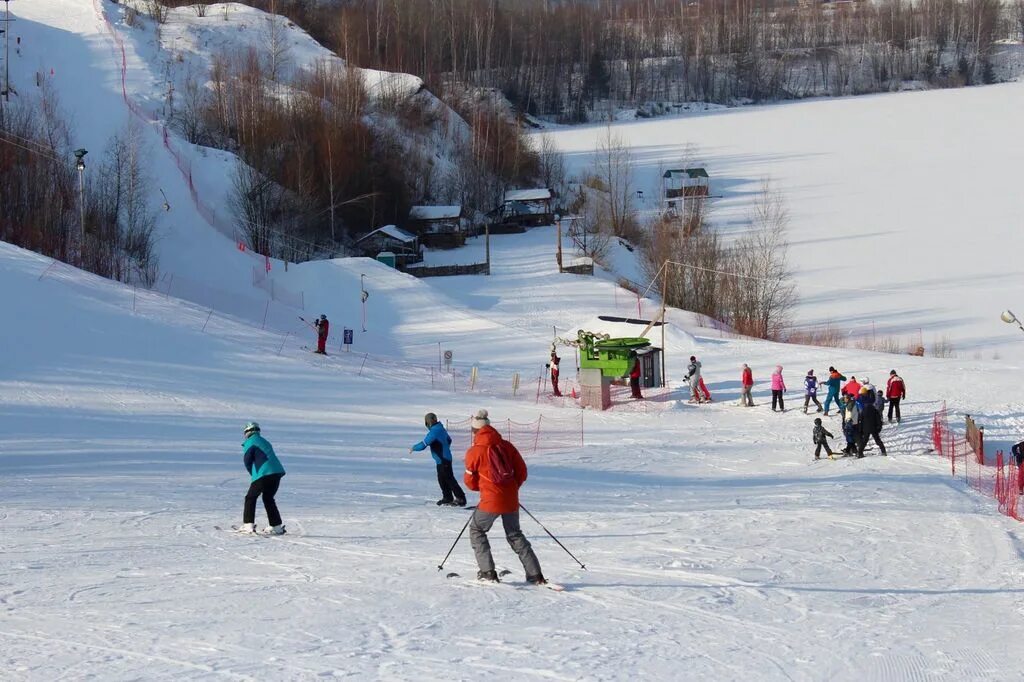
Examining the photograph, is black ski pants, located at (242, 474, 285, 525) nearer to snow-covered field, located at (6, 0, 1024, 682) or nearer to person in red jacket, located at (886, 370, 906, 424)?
snow-covered field, located at (6, 0, 1024, 682)

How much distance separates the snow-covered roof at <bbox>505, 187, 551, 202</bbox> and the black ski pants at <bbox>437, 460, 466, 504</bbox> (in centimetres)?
5338

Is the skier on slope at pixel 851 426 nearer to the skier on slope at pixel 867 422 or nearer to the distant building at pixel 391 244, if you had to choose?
the skier on slope at pixel 867 422

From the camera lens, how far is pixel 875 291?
4666 cm

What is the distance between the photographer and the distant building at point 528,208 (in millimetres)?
66188

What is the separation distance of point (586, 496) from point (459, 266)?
35.4 metres

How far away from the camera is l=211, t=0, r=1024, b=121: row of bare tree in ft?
348

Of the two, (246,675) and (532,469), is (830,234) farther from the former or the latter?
(246,675)

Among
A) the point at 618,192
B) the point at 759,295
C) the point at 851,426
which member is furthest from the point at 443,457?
the point at 618,192

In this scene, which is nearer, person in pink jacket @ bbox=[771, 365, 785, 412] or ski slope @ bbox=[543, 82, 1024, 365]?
person in pink jacket @ bbox=[771, 365, 785, 412]

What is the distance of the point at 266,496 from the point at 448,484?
2.94 meters

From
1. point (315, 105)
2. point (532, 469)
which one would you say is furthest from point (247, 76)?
point (532, 469)

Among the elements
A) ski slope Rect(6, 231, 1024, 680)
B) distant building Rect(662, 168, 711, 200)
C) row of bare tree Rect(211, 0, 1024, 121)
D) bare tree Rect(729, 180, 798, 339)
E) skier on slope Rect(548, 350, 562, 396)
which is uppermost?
row of bare tree Rect(211, 0, 1024, 121)

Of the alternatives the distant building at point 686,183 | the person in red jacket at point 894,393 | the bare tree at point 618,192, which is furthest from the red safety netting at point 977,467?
the distant building at point 686,183

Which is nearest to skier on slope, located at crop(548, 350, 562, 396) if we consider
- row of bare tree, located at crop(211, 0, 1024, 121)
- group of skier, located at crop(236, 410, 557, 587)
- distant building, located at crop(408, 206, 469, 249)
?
group of skier, located at crop(236, 410, 557, 587)
